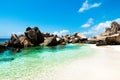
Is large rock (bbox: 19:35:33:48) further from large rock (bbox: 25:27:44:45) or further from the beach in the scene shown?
the beach

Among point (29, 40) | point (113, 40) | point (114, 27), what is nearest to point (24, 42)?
point (29, 40)

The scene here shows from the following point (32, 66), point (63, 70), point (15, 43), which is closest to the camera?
point (63, 70)

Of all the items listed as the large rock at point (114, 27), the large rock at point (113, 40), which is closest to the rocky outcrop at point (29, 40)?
Result: the large rock at point (113, 40)

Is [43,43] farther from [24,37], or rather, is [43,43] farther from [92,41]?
[92,41]

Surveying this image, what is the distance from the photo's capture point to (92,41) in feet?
134

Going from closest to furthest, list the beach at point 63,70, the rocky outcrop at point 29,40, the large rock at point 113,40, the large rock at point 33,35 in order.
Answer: the beach at point 63,70
the large rock at point 113,40
the rocky outcrop at point 29,40
the large rock at point 33,35

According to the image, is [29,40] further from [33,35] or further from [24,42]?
[24,42]

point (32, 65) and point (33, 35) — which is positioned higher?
point (33, 35)

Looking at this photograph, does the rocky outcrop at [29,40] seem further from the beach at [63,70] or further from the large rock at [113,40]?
the beach at [63,70]

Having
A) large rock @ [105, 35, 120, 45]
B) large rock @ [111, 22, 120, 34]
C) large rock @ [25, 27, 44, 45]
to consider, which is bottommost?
large rock @ [105, 35, 120, 45]

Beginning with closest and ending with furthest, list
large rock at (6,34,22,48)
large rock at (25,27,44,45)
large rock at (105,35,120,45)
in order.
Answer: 1. large rock at (105,35,120,45)
2. large rock at (6,34,22,48)
3. large rock at (25,27,44,45)

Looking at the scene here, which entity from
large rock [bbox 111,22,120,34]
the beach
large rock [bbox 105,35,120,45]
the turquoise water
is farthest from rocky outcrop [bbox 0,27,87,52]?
large rock [bbox 111,22,120,34]

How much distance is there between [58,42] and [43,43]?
4.98 m

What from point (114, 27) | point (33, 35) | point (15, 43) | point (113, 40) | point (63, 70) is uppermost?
point (114, 27)
